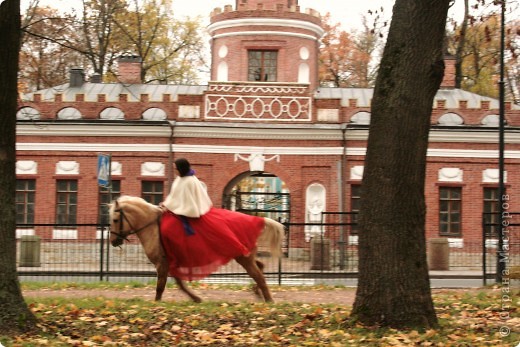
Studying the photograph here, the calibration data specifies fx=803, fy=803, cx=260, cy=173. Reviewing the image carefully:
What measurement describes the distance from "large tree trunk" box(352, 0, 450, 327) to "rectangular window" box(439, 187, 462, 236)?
2217cm

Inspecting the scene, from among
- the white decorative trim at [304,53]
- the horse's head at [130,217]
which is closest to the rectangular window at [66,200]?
the white decorative trim at [304,53]

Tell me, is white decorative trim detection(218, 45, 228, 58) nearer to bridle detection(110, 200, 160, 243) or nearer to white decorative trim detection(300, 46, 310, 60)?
white decorative trim detection(300, 46, 310, 60)

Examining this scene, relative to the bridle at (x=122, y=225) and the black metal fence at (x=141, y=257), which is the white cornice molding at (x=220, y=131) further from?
the bridle at (x=122, y=225)

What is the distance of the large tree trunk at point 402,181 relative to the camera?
938cm

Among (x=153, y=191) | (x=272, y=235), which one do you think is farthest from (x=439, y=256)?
(x=272, y=235)

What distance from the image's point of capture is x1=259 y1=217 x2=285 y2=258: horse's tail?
→ 495 inches

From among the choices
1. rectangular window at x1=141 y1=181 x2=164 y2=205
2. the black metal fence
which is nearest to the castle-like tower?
rectangular window at x1=141 y1=181 x2=164 y2=205

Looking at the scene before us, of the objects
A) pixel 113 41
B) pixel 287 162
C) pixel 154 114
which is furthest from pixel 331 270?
pixel 113 41

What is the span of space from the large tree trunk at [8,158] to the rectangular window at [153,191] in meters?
21.8

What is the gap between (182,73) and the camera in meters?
51.3

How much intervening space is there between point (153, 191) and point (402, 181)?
22395 millimetres

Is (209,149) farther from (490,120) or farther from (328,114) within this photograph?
(490,120)

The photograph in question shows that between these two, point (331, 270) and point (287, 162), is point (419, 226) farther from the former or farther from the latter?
point (287, 162)

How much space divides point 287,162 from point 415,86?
21.4m
